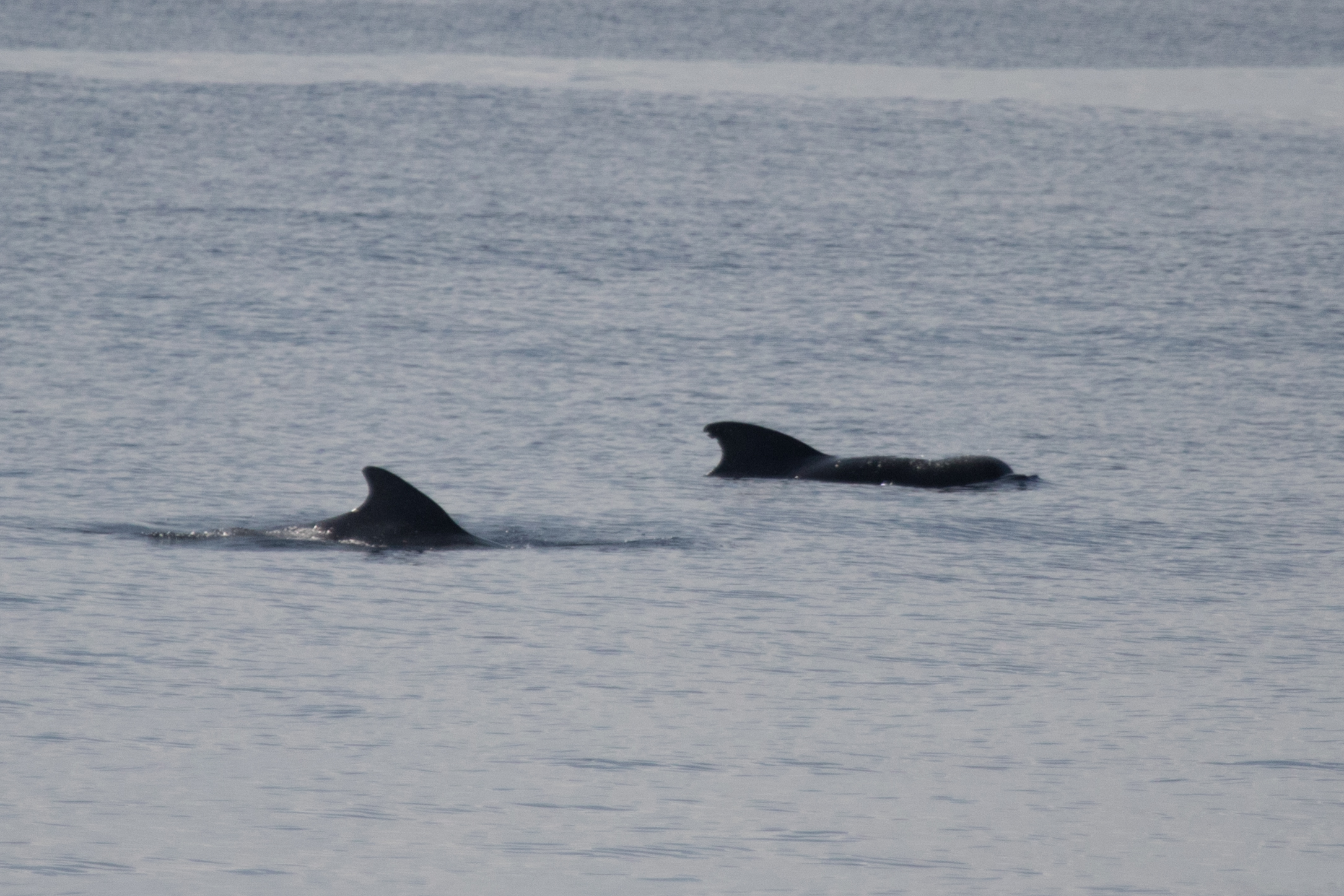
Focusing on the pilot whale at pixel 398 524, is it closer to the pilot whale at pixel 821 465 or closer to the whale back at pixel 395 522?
the whale back at pixel 395 522

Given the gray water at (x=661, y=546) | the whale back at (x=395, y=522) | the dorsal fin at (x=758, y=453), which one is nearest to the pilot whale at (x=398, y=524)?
the whale back at (x=395, y=522)

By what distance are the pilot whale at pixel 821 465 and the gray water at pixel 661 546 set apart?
0.25 m

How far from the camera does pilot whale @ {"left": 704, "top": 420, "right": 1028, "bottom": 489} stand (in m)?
16.5

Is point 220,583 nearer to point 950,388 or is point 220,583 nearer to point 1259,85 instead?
point 950,388

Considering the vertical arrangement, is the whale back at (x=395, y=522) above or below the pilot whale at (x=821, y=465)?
below

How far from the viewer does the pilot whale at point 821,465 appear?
16.5 meters

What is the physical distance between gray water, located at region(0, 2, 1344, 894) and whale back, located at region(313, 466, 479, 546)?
328 mm

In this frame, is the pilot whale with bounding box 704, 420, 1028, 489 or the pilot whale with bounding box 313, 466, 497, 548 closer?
the pilot whale with bounding box 313, 466, 497, 548

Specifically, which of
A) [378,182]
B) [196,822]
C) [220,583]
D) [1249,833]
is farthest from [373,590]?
[378,182]

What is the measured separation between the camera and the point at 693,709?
10.2 meters

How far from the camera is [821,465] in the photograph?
55.1 feet

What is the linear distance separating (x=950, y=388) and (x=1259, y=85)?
34136 millimetres

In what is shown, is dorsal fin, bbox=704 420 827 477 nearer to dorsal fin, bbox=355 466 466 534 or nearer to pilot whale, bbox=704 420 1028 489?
pilot whale, bbox=704 420 1028 489

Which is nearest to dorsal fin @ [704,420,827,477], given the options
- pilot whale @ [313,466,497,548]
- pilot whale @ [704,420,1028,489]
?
pilot whale @ [704,420,1028,489]
